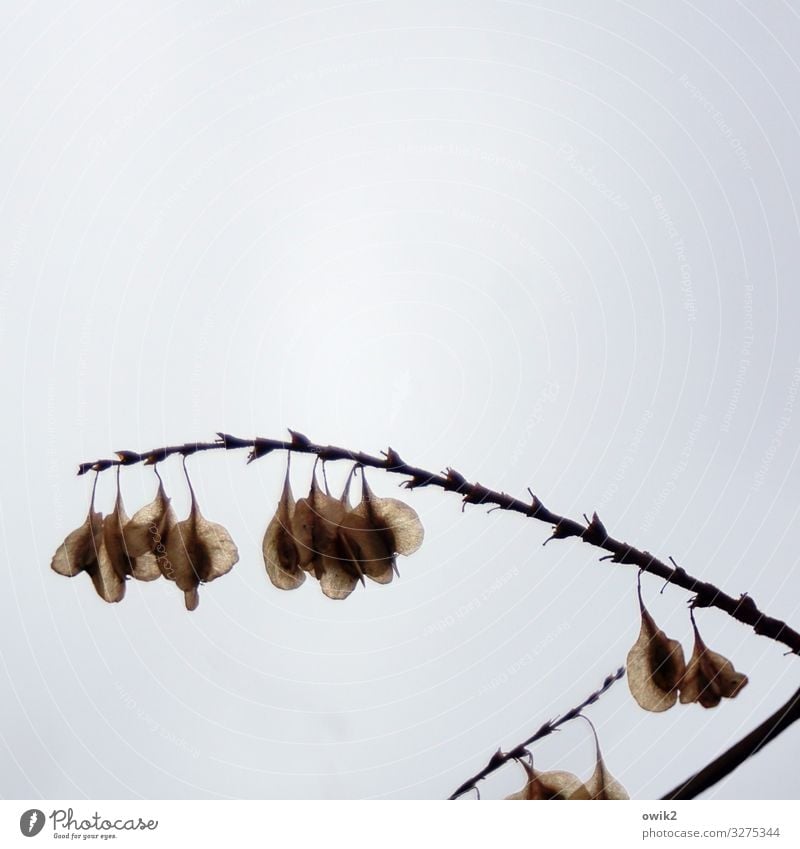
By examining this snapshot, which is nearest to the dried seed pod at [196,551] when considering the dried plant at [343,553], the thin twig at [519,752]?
the dried plant at [343,553]

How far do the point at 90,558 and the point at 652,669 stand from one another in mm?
195

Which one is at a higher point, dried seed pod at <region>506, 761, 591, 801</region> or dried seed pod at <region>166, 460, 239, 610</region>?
dried seed pod at <region>166, 460, 239, 610</region>

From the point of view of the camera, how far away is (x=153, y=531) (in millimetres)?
263

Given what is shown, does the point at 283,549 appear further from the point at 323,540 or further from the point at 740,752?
the point at 740,752

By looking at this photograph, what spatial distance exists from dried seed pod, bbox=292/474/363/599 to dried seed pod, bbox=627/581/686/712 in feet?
0.33

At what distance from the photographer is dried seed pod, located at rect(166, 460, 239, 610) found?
259 millimetres

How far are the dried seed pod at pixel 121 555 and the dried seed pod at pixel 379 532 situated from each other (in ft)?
0.22

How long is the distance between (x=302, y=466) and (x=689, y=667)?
0.17 metres

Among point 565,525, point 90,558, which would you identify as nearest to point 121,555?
point 90,558
